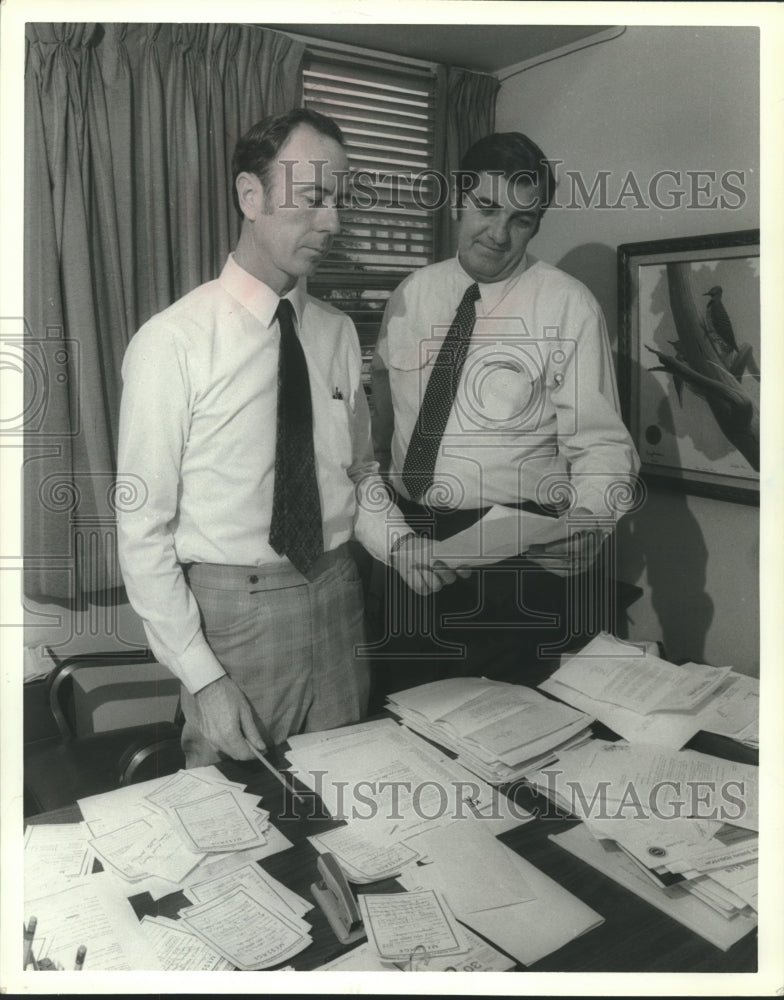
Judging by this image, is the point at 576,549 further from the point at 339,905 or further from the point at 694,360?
the point at 339,905

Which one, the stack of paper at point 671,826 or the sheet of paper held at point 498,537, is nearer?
the stack of paper at point 671,826

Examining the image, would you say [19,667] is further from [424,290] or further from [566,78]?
[566,78]

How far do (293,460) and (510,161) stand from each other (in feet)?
2.30

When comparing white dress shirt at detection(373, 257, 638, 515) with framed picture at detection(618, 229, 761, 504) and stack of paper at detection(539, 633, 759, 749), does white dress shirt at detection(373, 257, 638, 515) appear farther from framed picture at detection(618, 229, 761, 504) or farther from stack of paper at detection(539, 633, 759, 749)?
stack of paper at detection(539, 633, 759, 749)

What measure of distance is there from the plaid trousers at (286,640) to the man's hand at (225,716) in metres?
0.02

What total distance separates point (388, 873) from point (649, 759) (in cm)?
52

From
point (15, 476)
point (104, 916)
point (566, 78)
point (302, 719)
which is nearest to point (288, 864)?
point (104, 916)

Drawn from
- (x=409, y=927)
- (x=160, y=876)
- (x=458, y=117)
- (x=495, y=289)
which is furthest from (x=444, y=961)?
(x=458, y=117)

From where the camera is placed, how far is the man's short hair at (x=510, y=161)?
1401mm

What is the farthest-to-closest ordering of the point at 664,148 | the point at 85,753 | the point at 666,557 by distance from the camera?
the point at 666,557 < the point at 85,753 < the point at 664,148

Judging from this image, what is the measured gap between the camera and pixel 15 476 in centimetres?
126

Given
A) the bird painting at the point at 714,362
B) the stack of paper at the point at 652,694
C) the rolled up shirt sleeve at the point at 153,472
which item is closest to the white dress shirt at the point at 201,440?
the rolled up shirt sleeve at the point at 153,472

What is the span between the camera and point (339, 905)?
37.8 inches

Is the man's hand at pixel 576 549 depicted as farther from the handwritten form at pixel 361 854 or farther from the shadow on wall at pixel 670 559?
the handwritten form at pixel 361 854
